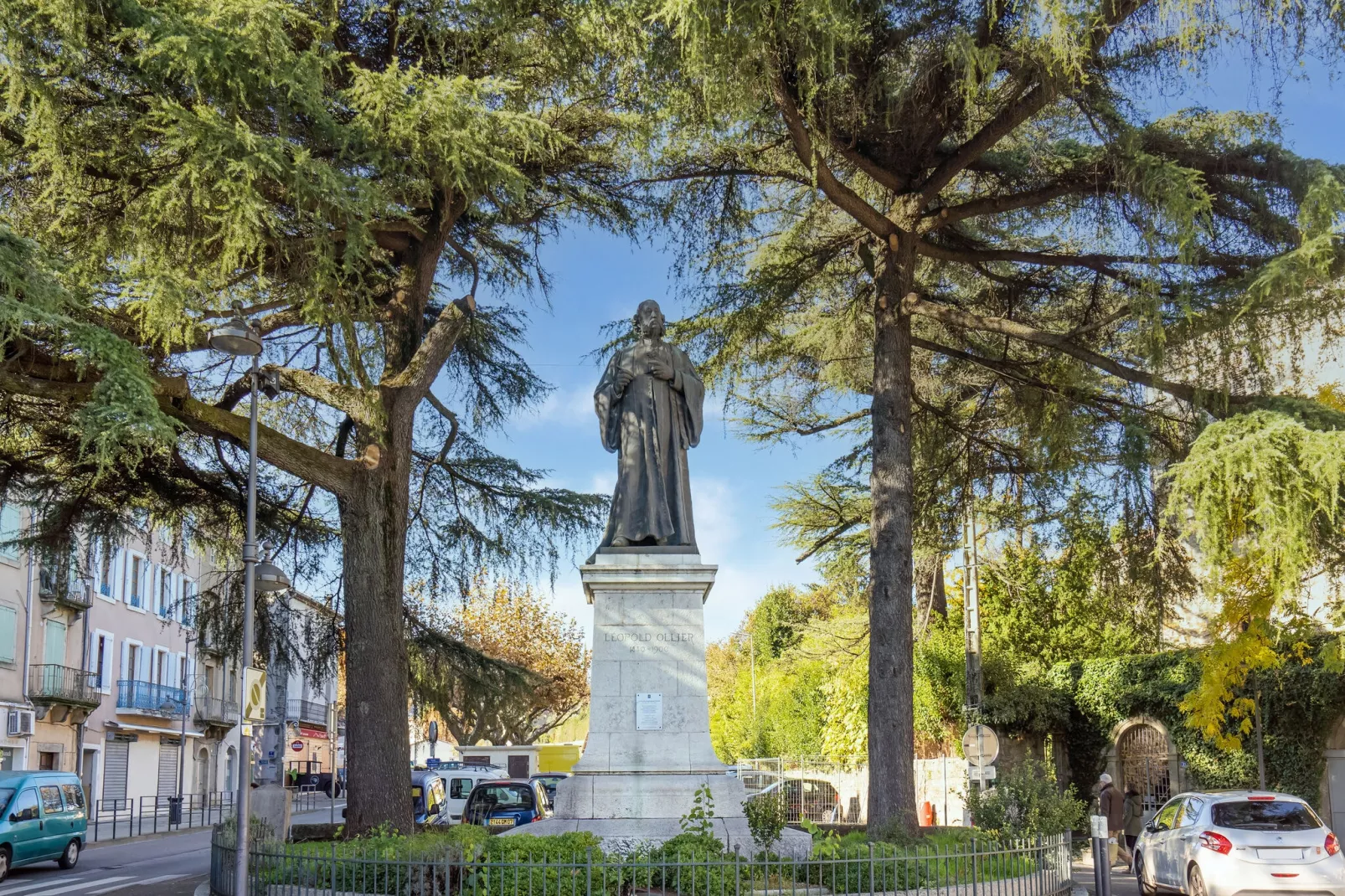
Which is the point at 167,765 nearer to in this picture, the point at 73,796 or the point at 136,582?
the point at 136,582

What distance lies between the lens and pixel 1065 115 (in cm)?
1769

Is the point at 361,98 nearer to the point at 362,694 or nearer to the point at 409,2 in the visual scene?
the point at 409,2

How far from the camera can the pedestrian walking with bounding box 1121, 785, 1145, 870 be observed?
23078 mm

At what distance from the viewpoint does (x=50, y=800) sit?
2161 centimetres

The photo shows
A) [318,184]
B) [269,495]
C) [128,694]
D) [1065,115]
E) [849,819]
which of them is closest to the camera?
[318,184]

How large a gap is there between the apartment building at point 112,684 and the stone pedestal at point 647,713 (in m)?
18.0

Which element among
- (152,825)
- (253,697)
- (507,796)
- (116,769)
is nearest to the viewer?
(253,697)

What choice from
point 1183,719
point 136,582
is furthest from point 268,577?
point 136,582

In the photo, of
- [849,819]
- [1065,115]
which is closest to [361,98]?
[1065,115]

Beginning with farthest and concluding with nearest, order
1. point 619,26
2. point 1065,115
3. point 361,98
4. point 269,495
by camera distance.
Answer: point 269,495 → point 1065,115 → point 619,26 → point 361,98

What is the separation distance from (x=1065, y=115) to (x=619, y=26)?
22.5 feet

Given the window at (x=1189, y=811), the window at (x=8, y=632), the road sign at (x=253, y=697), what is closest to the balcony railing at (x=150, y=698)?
the window at (x=8, y=632)

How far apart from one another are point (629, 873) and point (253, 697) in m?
4.11

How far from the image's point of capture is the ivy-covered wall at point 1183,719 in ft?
73.0
